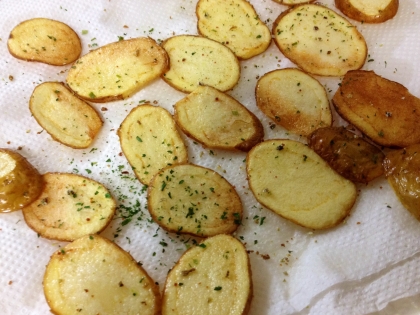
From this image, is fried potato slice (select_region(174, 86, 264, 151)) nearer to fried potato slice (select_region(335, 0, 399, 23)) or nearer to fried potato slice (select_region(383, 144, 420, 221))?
fried potato slice (select_region(383, 144, 420, 221))

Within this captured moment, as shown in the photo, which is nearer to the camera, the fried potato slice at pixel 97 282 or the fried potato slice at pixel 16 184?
the fried potato slice at pixel 97 282

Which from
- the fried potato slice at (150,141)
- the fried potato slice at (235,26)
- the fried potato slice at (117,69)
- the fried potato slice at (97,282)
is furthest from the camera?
the fried potato slice at (235,26)

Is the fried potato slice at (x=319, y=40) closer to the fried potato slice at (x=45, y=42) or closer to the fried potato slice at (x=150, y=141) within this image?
the fried potato slice at (x=150, y=141)

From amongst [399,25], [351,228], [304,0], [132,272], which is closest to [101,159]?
[132,272]

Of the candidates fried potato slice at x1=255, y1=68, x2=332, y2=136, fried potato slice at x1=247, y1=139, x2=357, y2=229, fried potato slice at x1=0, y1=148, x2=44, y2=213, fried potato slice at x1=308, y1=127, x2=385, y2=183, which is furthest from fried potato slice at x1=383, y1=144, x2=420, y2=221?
fried potato slice at x1=0, y1=148, x2=44, y2=213

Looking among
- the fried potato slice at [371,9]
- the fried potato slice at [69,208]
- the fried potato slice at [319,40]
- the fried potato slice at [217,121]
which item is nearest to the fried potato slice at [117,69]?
the fried potato slice at [217,121]

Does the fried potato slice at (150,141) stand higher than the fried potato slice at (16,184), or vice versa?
the fried potato slice at (150,141)
